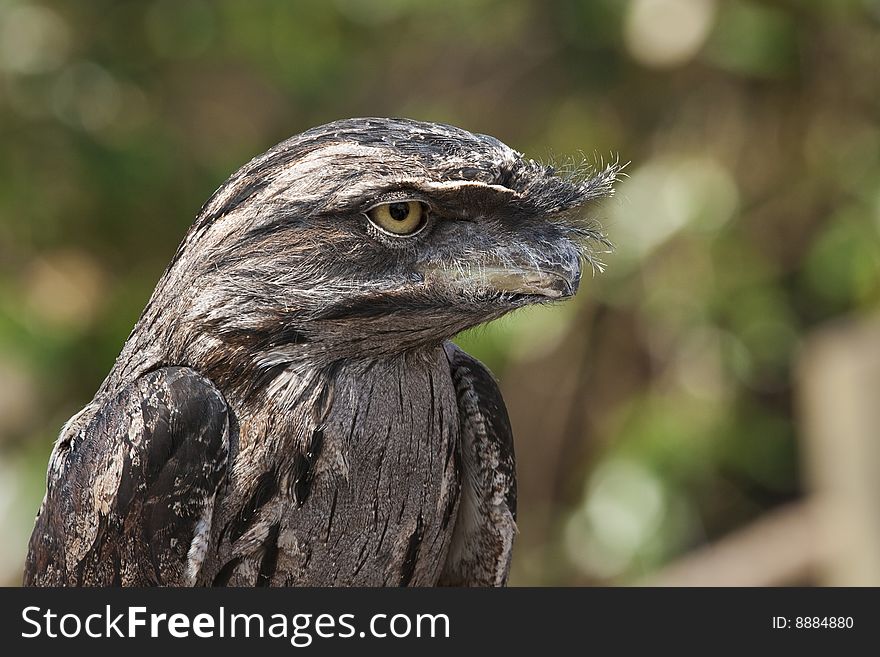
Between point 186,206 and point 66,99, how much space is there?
0.86 meters

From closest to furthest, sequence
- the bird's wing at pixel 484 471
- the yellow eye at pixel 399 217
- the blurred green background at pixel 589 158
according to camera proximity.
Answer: the yellow eye at pixel 399 217
the bird's wing at pixel 484 471
the blurred green background at pixel 589 158

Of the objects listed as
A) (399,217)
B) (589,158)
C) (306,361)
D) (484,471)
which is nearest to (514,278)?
(399,217)

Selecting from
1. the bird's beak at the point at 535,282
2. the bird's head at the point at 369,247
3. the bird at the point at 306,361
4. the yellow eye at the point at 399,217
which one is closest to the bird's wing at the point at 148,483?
the bird at the point at 306,361

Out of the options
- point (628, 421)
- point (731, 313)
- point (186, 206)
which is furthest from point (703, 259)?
point (186, 206)

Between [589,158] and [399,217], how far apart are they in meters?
3.36

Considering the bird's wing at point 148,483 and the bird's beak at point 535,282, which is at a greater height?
the bird's beak at point 535,282

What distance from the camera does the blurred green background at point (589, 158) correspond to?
5574mm

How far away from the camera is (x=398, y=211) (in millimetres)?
2039

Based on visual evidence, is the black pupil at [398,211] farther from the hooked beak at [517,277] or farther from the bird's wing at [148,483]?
the bird's wing at [148,483]

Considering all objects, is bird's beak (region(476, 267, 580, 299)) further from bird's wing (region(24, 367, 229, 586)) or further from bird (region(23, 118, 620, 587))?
bird's wing (region(24, 367, 229, 586))

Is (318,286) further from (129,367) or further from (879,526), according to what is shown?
(879,526)

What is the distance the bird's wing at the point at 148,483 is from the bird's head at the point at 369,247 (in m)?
0.16

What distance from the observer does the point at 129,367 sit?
7.49ft

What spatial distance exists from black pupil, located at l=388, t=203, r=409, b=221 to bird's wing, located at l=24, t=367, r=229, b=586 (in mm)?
514
